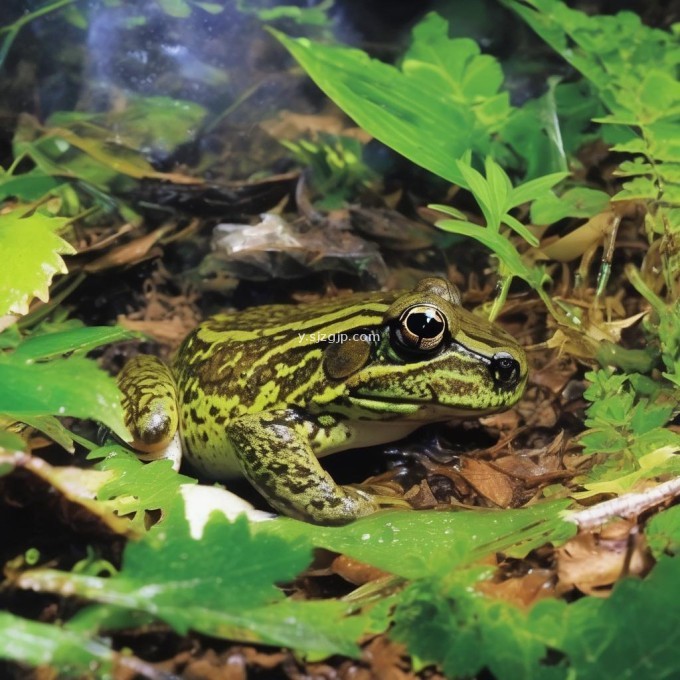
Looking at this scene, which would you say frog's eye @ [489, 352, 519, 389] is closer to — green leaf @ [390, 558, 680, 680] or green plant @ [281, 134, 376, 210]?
green leaf @ [390, 558, 680, 680]

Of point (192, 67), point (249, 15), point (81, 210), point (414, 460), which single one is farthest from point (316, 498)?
point (249, 15)

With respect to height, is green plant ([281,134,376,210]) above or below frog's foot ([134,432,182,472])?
above

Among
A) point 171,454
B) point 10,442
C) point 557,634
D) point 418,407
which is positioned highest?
point 10,442

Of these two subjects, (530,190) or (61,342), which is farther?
(530,190)

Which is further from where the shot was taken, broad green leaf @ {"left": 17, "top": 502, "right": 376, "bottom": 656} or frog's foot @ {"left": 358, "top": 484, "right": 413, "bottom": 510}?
frog's foot @ {"left": 358, "top": 484, "right": 413, "bottom": 510}

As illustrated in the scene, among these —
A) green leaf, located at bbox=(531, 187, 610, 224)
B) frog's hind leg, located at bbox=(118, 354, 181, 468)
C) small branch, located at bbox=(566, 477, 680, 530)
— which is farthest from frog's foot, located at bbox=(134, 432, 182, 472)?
green leaf, located at bbox=(531, 187, 610, 224)

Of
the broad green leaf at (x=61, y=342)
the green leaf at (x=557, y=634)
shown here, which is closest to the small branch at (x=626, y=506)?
the green leaf at (x=557, y=634)

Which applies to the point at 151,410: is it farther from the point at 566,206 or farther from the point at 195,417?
the point at 566,206

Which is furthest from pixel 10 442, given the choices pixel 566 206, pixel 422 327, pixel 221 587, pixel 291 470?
pixel 566 206
